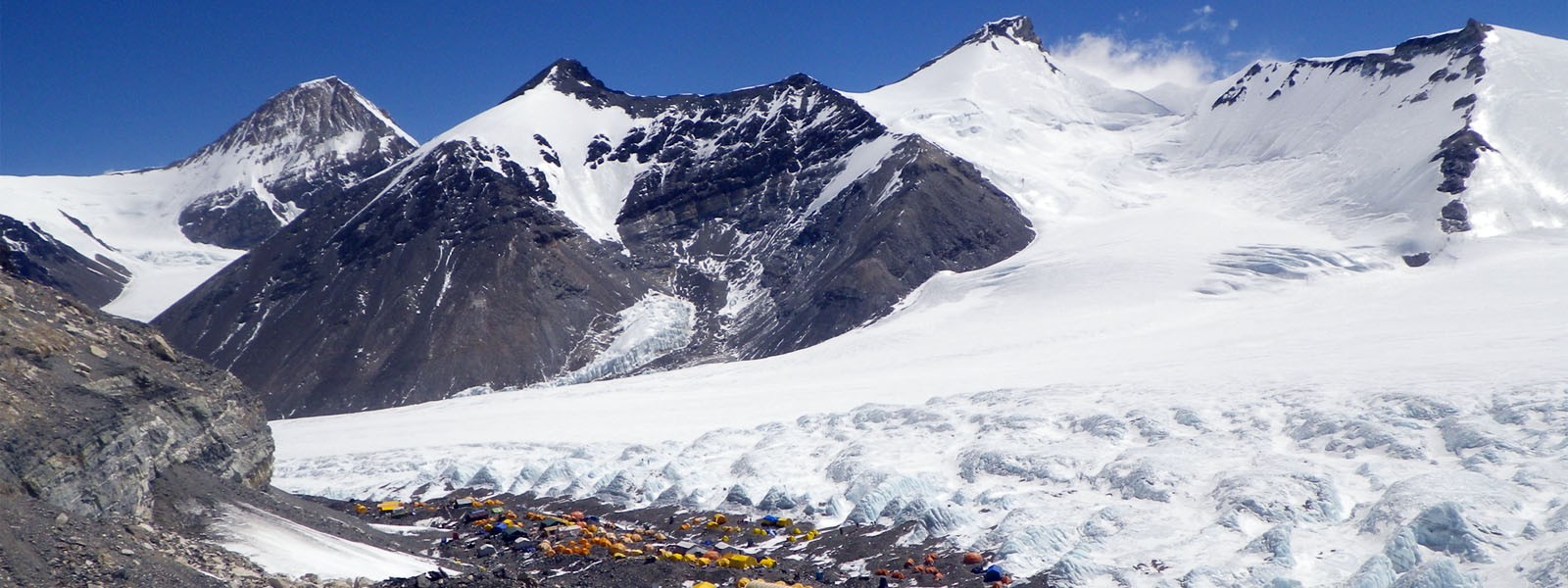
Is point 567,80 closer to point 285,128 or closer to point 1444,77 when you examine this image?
point 285,128

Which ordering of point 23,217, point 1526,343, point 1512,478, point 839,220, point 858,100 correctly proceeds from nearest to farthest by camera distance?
point 1512,478
point 1526,343
point 839,220
point 858,100
point 23,217

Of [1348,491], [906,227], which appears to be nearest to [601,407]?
[1348,491]

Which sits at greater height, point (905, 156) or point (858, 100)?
point (858, 100)

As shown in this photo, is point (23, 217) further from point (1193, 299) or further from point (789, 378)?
point (1193, 299)

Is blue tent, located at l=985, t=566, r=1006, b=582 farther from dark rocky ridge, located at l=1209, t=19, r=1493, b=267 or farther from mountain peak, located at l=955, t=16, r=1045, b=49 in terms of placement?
mountain peak, located at l=955, t=16, r=1045, b=49

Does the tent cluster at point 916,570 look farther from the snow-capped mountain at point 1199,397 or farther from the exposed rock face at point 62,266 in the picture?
the exposed rock face at point 62,266

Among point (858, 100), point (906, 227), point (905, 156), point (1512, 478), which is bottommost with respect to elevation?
point (1512, 478)

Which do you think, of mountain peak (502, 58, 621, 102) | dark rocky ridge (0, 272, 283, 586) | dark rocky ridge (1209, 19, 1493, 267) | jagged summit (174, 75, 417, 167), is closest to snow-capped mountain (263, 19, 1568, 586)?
dark rocky ridge (1209, 19, 1493, 267)

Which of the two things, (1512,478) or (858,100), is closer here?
(1512,478)
